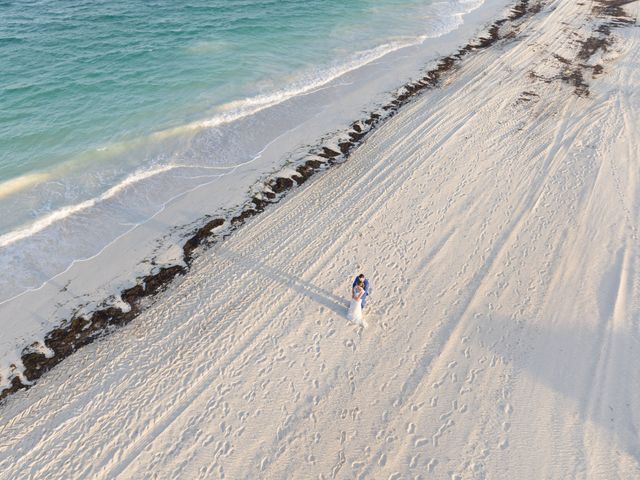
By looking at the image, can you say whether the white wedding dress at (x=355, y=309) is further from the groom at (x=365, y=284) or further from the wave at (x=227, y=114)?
the wave at (x=227, y=114)

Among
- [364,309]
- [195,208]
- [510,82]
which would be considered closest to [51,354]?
[195,208]

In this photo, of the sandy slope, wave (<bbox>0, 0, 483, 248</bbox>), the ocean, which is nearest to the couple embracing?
the sandy slope

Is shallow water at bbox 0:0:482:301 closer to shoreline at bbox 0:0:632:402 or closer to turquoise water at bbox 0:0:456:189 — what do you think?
turquoise water at bbox 0:0:456:189

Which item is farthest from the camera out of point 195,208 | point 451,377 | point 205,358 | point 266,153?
point 266,153

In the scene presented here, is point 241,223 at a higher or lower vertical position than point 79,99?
lower

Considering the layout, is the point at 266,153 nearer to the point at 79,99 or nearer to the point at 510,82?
the point at 79,99

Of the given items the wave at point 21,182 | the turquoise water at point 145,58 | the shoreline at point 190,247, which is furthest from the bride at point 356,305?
the wave at point 21,182
